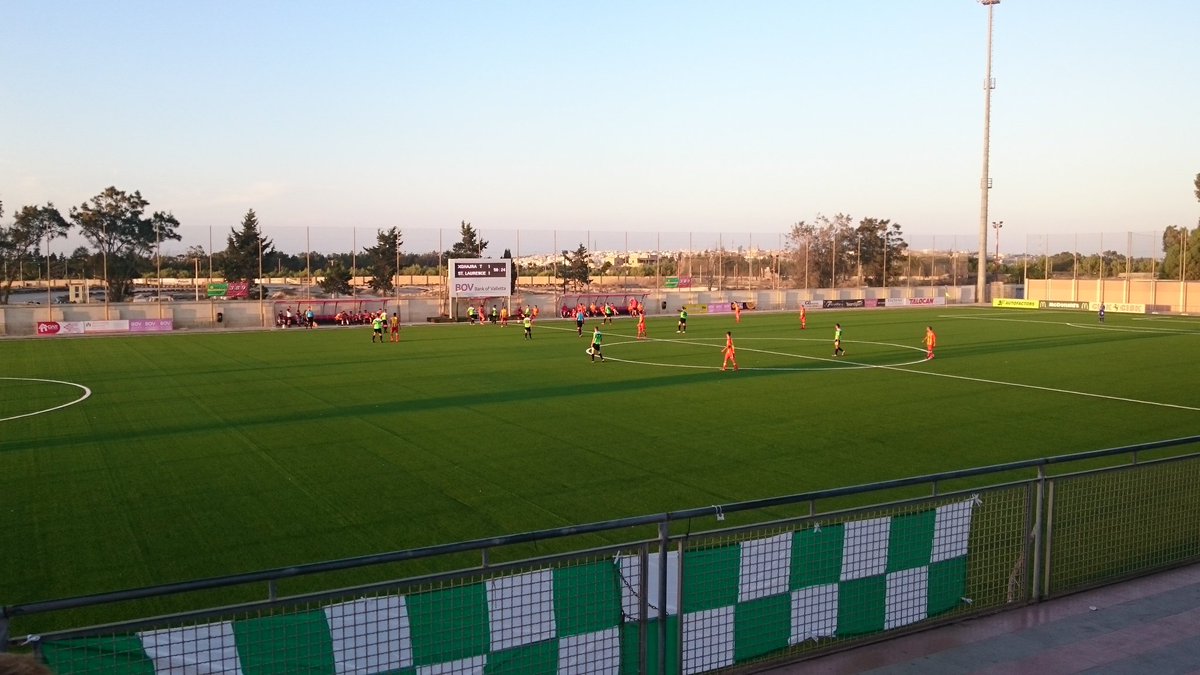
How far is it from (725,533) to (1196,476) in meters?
6.54

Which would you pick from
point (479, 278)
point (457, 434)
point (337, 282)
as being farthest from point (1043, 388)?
point (337, 282)

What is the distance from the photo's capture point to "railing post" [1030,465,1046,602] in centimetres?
761

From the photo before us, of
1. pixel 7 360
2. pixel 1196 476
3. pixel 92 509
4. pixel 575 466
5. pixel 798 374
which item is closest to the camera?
pixel 1196 476

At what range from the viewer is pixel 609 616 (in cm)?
579

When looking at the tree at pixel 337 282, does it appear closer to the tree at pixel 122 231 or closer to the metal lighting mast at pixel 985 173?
the tree at pixel 122 231

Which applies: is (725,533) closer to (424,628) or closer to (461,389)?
(424,628)

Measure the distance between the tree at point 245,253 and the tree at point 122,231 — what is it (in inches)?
217

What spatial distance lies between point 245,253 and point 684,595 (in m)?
69.9

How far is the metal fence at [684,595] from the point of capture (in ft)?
15.6

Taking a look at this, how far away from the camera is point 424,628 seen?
5.30 meters

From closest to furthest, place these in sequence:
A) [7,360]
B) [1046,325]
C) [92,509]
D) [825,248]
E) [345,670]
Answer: [345,670], [92,509], [7,360], [1046,325], [825,248]

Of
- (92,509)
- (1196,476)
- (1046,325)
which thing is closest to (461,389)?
(92,509)

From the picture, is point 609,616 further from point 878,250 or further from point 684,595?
point 878,250

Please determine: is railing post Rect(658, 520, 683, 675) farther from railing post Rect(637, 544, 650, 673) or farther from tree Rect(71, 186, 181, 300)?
tree Rect(71, 186, 181, 300)
